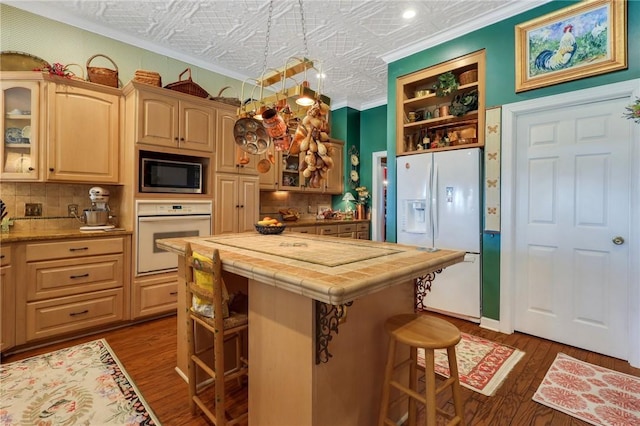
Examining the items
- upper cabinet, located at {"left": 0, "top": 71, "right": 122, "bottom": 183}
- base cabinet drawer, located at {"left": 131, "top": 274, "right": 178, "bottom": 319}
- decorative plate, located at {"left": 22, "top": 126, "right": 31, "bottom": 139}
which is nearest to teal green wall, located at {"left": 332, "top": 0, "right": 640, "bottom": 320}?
base cabinet drawer, located at {"left": 131, "top": 274, "right": 178, "bottom": 319}

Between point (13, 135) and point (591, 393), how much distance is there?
4801 mm

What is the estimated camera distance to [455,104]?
3.19 m

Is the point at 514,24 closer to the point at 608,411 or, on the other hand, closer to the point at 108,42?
the point at 608,411

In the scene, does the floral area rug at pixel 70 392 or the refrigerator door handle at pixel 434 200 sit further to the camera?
the refrigerator door handle at pixel 434 200

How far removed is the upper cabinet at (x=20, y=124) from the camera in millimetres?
2557

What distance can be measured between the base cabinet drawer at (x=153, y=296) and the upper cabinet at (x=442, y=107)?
2.96 m

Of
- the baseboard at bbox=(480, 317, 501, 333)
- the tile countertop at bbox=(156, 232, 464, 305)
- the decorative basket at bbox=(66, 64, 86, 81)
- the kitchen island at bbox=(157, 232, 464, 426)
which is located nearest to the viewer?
the tile countertop at bbox=(156, 232, 464, 305)

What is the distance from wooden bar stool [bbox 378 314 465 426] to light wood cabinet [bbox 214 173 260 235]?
2563mm

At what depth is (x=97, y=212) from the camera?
115 inches

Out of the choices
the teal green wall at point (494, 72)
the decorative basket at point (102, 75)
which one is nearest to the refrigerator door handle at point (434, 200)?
the teal green wall at point (494, 72)

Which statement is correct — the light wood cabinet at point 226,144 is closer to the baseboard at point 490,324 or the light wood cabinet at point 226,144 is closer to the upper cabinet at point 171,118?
the upper cabinet at point 171,118

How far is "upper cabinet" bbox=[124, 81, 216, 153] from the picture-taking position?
2.93 meters

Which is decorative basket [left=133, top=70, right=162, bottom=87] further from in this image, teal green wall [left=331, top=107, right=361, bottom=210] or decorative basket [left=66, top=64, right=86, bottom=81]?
teal green wall [left=331, top=107, right=361, bottom=210]

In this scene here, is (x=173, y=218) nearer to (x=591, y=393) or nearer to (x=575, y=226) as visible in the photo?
(x=591, y=393)
